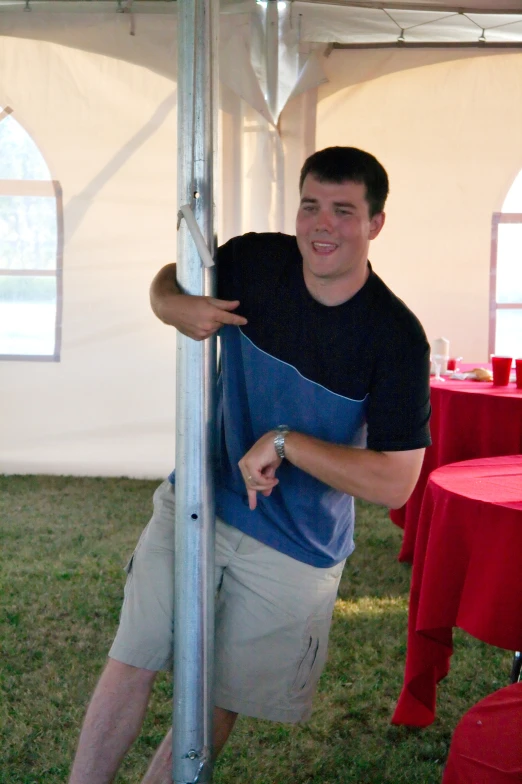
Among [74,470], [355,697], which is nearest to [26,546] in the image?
[74,470]

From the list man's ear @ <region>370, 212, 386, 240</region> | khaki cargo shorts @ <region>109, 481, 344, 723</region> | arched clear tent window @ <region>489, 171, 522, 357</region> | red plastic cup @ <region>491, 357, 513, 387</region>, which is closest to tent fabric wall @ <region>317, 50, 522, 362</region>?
arched clear tent window @ <region>489, 171, 522, 357</region>

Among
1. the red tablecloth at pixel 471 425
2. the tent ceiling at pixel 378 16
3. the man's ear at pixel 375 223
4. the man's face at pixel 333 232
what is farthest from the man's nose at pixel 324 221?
the tent ceiling at pixel 378 16

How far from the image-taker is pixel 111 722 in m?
1.76

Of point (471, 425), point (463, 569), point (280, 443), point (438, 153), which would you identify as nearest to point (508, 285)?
point (438, 153)

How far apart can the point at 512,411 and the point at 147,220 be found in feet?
10.2

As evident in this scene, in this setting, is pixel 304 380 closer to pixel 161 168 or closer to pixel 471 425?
pixel 471 425

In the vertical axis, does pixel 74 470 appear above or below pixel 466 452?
below

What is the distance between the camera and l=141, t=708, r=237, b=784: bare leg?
6.01 feet

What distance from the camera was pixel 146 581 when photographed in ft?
5.99

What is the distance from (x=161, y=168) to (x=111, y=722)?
469 centimetres

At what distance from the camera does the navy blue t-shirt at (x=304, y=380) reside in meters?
1.78

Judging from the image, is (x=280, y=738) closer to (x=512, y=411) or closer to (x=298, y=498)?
(x=298, y=498)

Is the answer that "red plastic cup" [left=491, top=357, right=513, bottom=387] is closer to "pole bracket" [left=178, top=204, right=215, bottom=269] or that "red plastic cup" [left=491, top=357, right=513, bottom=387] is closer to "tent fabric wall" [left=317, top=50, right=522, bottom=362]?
"tent fabric wall" [left=317, top=50, right=522, bottom=362]

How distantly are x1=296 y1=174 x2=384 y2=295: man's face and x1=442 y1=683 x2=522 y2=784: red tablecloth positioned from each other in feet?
2.89
